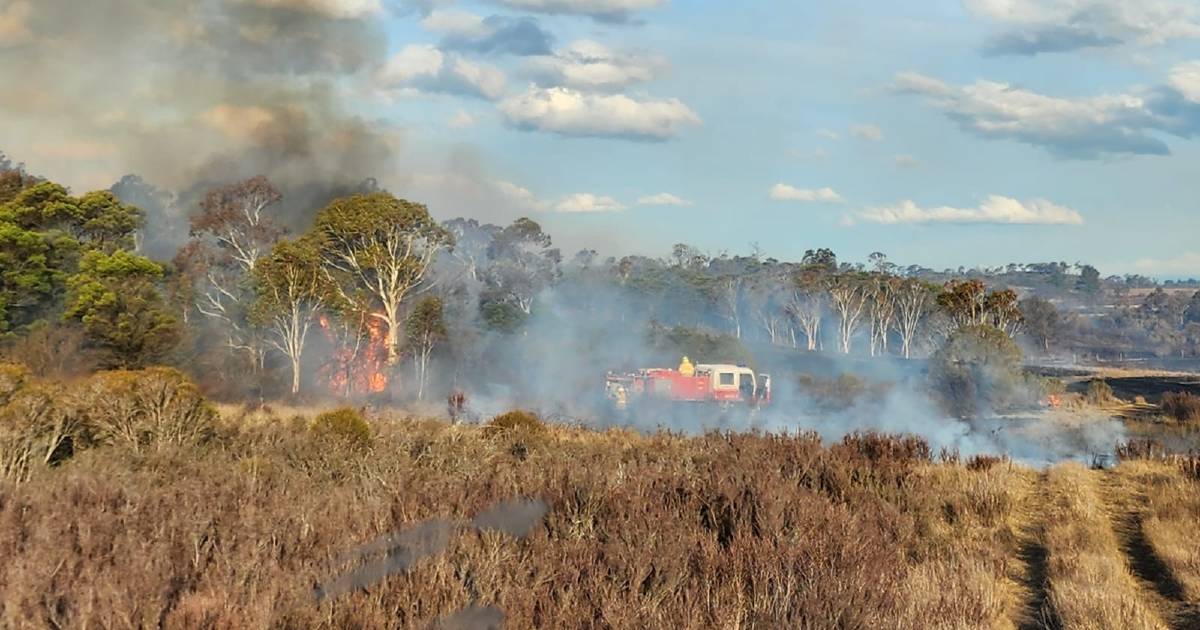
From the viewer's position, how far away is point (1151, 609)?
6816 millimetres

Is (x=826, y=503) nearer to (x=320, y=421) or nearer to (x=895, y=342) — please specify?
(x=320, y=421)

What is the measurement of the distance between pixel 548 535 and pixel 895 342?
8483cm

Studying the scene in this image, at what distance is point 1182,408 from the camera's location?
35.7 m

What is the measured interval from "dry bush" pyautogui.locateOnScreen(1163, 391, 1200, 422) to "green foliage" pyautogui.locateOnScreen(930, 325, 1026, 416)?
5419mm

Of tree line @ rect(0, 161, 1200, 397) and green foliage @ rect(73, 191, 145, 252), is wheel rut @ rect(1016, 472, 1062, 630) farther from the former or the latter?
green foliage @ rect(73, 191, 145, 252)

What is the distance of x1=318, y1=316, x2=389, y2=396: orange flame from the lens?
40.1 meters

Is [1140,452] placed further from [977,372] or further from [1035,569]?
[977,372]

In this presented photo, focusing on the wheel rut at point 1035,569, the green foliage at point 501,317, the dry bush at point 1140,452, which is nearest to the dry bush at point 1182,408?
the dry bush at point 1140,452

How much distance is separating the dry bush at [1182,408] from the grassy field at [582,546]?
25.3 metres

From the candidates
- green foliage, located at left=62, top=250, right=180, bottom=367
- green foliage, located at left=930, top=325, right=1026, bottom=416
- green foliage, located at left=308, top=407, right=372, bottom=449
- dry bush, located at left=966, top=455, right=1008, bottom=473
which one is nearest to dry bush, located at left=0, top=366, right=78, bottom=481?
green foliage, located at left=308, top=407, right=372, bottom=449

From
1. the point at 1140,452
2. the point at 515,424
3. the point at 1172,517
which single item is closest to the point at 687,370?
the point at 515,424

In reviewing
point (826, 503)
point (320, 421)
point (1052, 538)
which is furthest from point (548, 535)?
point (320, 421)

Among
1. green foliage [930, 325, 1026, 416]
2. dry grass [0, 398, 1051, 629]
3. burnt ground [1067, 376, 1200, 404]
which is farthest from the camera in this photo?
burnt ground [1067, 376, 1200, 404]

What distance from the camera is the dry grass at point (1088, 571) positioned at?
6.23 metres
